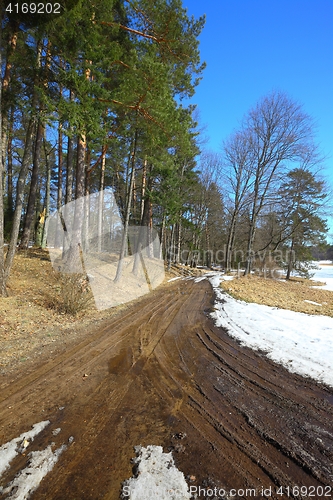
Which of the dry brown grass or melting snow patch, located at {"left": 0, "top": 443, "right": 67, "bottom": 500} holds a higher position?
the dry brown grass

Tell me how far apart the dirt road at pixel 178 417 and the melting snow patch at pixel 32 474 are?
56 millimetres

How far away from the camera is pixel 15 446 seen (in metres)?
2.12

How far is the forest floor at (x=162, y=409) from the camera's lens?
185 centimetres

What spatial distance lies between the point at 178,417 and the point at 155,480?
76 cm

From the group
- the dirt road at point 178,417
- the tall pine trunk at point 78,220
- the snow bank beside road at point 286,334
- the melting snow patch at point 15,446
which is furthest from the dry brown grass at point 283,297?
the melting snow patch at point 15,446

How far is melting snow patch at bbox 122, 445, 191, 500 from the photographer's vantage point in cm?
167

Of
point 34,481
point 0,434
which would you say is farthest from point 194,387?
point 0,434

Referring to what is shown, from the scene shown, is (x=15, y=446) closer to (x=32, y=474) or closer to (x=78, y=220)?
(x=32, y=474)

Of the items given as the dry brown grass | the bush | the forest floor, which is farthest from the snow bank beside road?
the bush

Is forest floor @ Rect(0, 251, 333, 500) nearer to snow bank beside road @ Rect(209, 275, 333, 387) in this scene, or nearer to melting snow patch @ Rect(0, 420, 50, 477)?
melting snow patch @ Rect(0, 420, 50, 477)

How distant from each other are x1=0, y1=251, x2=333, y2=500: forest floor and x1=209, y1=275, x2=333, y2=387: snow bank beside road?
308mm

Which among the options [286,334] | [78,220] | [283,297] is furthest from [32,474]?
[283,297]

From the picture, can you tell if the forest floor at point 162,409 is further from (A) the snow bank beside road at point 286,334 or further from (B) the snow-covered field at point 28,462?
(A) the snow bank beside road at point 286,334

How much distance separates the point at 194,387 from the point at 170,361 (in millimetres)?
847
